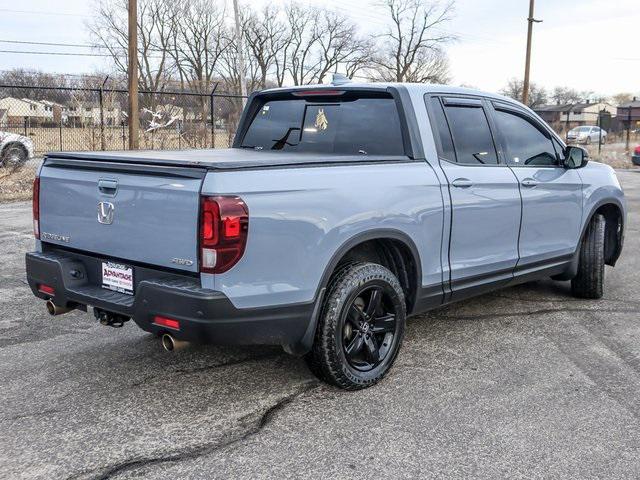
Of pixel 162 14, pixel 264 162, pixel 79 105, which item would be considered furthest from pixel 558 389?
pixel 162 14

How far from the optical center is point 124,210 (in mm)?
3482

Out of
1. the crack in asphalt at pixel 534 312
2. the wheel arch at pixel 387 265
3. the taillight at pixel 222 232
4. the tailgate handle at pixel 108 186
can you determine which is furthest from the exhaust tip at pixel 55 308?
the crack in asphalt at pixel 534 312

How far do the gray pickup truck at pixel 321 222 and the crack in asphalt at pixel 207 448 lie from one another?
1.11 ft

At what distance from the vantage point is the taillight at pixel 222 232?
309 centimetres

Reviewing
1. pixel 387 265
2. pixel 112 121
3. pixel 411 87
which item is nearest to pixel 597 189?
pixel 411 87

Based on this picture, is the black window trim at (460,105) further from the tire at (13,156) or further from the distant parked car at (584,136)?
the distant parked car at (584,136)

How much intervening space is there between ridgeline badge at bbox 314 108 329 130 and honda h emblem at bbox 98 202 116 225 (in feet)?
5.84

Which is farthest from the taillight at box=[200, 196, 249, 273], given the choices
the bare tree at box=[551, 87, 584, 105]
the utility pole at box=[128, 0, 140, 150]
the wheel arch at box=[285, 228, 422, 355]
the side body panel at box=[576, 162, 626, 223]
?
the bare tree at box=[551, 87, 584, 105]

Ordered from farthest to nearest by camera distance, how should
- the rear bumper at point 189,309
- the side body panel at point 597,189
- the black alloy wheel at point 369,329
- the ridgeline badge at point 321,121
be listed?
1. the side body panel at point 597,189
2. the ridgeline badge at point 321,121
3. the black alloy wheel at point 369,329
4. the rear bumper at point 189,309

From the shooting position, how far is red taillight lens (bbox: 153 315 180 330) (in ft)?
10.5

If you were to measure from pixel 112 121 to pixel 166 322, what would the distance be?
19026mm

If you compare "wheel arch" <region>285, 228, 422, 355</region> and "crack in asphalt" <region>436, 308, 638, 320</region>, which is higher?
"wheel arch" <region>285, 228, 422, 355</region>

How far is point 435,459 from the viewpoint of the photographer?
3.08 meters

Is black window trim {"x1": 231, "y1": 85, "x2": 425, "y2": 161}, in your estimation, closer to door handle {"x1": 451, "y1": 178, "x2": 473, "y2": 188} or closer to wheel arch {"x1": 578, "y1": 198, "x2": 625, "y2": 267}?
door handle {"x1": 451, "y1": 178, "x2": 473, "y2": 188}
